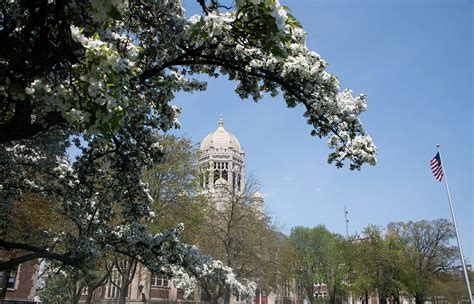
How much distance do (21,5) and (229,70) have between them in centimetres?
453

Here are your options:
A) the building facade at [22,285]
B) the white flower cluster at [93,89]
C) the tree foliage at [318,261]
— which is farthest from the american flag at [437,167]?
the building facade at [22,285]

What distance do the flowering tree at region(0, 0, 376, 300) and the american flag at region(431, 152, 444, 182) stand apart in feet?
91.1

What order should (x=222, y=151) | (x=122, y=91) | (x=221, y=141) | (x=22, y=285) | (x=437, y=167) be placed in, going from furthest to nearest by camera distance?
(x=221, y=141)
(x=222, y=151)
(x=22, y=285)
(x=437, y=167)
(x=122, y=91)

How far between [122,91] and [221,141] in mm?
87594

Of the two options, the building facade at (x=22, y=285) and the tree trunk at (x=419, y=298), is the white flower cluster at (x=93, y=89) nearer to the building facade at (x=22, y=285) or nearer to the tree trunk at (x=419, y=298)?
the building facade at (x=22, y=285)

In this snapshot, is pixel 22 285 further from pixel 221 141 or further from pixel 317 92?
pixel 221 141

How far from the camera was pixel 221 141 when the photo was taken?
93.1m

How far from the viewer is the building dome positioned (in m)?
92.1

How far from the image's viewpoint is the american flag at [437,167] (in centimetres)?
Answer: 3458

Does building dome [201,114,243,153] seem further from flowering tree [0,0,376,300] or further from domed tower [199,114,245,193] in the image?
flowering tree [0,0,376,300]

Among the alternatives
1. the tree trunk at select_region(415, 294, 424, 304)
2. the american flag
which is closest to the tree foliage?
the tree trunk at select_region(415, 294, 424, 304)

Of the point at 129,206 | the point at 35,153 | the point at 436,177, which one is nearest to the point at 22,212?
the point at 35,153

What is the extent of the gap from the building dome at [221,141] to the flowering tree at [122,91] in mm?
77583

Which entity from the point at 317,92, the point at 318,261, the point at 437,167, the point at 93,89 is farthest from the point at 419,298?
the point at 93,89
